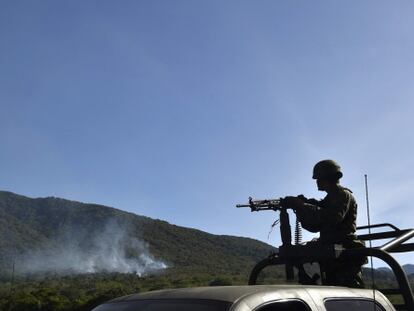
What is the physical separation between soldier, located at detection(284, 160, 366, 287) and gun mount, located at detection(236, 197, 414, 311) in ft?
0.46

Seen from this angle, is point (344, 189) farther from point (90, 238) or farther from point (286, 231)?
point (90, 238)

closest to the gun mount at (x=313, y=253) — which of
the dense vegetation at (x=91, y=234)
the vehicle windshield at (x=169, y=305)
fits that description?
the vehicle windshield at (x=169, y=305)

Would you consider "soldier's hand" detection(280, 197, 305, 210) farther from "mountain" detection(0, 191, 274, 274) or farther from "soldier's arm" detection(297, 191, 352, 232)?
"mountain" detection(0, 191, 274, 274)

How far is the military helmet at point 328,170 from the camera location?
20.6 ft

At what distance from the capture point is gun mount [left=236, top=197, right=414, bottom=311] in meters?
4.96

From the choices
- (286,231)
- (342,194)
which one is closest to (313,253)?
(286,231)

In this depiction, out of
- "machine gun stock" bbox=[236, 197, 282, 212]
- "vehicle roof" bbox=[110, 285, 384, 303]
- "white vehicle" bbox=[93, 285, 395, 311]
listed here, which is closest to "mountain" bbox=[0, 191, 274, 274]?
"machine gun stock" bbox=[236, 197, 282, 212]

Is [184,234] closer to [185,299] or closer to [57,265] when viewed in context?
[57,265]

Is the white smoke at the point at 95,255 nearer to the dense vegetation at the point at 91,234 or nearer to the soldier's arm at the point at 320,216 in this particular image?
the dense vegetation at the point at 91,234

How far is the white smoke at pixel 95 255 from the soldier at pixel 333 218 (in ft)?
394

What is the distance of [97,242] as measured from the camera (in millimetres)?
176250

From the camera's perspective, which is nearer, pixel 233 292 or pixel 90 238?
pixel 233 292

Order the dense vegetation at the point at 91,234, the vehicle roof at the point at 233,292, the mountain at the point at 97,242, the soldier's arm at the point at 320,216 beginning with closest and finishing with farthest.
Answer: the vehicle roof at the point at 233,292
the soldier's arm at the point at 320,216
the dense vegetation at the point at 91,234
the mountain at the point at 97,242

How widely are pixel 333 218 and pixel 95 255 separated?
167m
